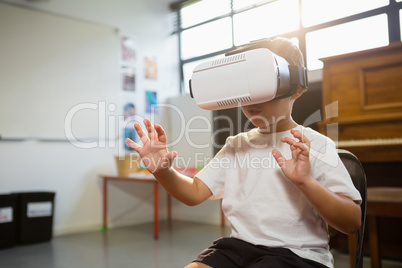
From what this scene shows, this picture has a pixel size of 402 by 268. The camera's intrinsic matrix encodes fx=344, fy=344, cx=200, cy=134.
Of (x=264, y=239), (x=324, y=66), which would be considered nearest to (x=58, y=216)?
(x=324, y=66)

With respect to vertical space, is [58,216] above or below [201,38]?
below

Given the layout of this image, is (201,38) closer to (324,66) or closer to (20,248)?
(324,66)

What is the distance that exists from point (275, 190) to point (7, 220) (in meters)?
2.63

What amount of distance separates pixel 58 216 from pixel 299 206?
2931 mm

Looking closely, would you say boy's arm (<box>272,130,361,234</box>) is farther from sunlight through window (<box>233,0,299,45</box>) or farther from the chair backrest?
sunlight through window (<box>233,0,299,45</box>)

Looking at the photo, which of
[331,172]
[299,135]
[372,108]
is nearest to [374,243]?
[372,108]

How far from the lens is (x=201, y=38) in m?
4.07

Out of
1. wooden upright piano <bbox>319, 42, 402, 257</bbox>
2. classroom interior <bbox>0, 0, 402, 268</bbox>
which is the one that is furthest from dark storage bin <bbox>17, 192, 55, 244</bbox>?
wooden upright piano <bbox>319, 42, 402, 257</bbox>

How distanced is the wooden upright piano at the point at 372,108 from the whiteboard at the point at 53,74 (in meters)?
2.24

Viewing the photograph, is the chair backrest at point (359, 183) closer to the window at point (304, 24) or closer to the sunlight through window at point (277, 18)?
the window at point (304, 24)

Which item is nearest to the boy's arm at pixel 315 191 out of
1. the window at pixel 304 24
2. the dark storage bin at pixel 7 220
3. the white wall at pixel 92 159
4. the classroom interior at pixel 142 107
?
the classroom interior at pixel 142 107

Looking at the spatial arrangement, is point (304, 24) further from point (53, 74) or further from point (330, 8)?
point (53, 74)

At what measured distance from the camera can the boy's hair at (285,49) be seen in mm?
807

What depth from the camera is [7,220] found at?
2.74 metres
